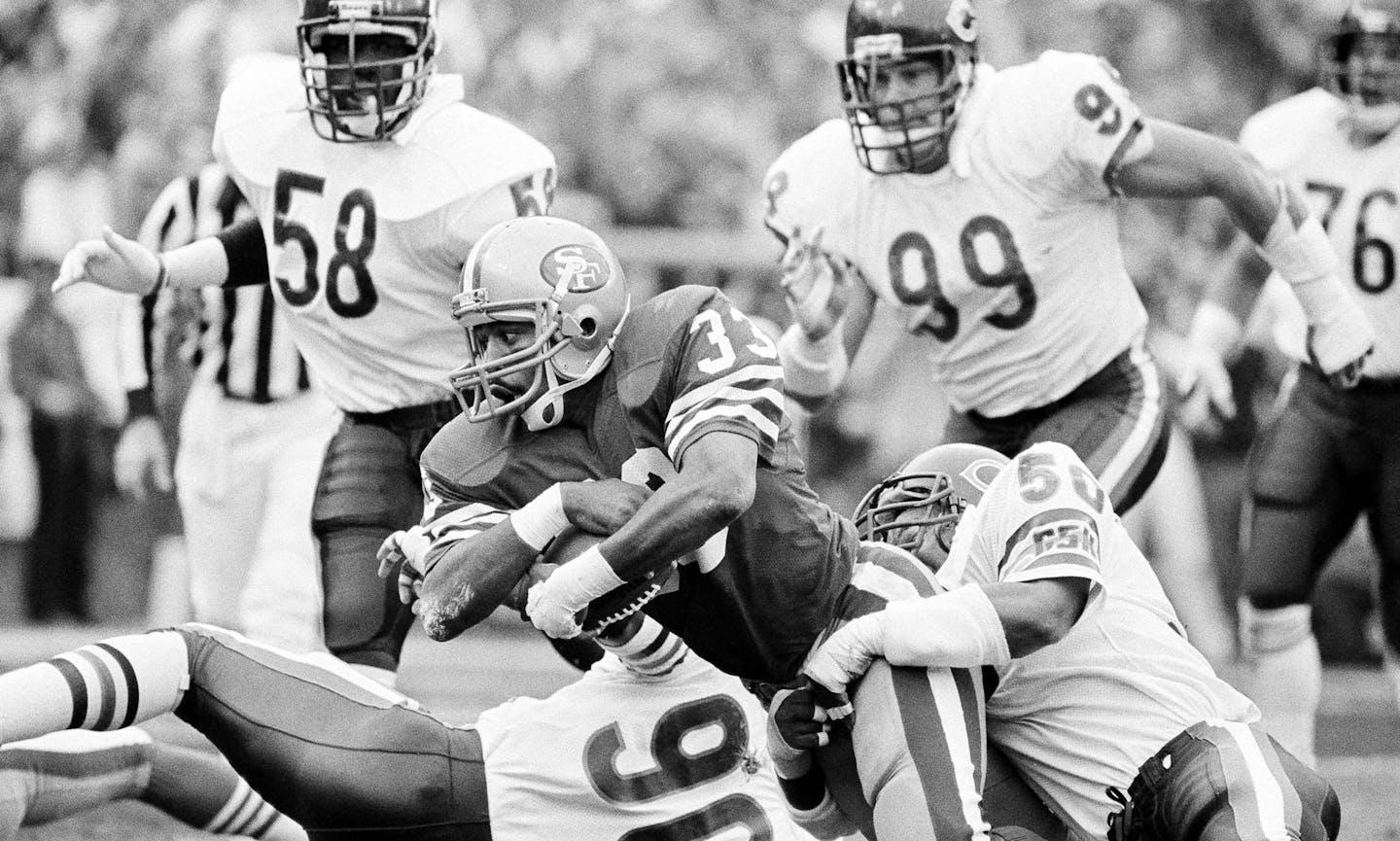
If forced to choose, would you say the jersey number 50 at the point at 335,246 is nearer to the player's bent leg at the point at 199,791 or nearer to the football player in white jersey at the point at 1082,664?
the player's bent leg at the point at 199,791

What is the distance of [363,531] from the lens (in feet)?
15.1

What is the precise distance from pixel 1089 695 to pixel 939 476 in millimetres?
497

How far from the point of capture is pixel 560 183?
8.38 m

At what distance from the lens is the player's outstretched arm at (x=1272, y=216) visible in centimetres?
473

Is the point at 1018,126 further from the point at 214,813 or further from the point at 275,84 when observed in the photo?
the point at 214,813

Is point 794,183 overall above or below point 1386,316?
above

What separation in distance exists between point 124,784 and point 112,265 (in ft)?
3.83

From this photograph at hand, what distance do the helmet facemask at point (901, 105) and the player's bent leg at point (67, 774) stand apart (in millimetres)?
1997

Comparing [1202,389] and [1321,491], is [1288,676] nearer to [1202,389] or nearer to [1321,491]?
[1321,491]

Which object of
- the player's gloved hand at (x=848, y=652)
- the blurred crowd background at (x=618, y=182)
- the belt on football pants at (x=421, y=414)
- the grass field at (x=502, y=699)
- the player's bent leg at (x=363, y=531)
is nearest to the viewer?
the player's gloved hand at (x=848, y=652)

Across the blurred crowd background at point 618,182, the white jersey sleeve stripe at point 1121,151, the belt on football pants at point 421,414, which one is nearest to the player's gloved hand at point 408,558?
the belt on football pants at point 421,414

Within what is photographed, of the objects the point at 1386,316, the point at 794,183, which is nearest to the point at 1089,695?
the point at 794,183

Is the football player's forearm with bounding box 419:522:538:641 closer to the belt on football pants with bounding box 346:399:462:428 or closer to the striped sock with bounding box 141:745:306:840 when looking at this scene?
the striped sock with bounding box 141:745:306:840

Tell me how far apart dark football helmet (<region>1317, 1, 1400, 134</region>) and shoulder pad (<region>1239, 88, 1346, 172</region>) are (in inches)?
3.8
